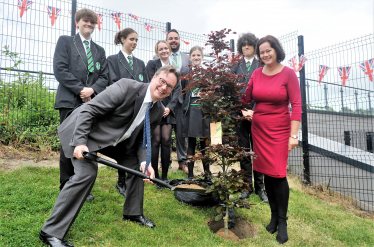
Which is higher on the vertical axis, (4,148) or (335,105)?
(335,105)

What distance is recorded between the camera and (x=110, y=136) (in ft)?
7.80

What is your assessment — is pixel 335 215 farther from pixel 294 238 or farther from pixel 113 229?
pixel 113 229

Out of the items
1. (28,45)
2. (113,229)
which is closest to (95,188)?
(113,229)

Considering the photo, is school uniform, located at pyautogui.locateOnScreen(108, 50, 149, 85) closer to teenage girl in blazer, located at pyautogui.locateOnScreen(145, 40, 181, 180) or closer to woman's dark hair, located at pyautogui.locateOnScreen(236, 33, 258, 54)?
teenage girl in blazer, located at pyautogui.locateOnScreen(145, 40, 181, 180)

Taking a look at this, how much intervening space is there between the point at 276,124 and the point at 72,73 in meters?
2.51

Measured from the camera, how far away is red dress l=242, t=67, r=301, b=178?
8.62ft

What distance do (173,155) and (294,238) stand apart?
3538mm

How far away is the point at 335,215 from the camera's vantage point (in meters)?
3.69

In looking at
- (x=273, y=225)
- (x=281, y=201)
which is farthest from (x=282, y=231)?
(x=281, y=201)

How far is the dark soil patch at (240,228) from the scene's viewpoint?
9.22ft

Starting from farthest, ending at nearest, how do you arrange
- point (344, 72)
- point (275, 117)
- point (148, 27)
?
point (148, 27) < point (344, 72) < point (275, 117)

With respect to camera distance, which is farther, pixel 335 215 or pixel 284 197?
pixel 335 215

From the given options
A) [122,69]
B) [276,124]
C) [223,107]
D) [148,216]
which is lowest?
[148,216]

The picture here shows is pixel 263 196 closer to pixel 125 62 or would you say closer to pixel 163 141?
pixel 163 141
